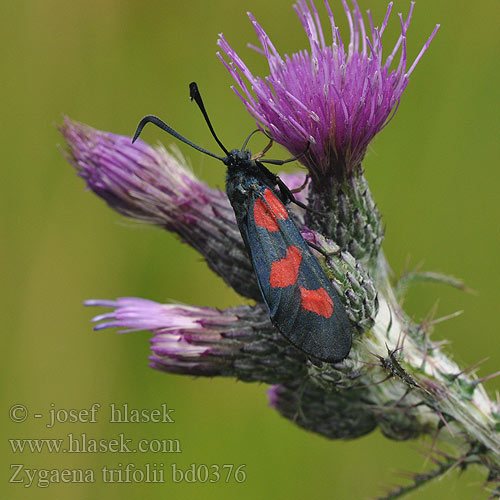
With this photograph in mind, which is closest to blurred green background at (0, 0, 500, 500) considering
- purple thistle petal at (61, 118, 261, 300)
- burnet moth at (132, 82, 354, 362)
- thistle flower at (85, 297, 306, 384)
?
purple thistle petal at (61, 118, 261, 300)

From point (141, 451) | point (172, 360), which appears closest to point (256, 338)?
point (172, 360)

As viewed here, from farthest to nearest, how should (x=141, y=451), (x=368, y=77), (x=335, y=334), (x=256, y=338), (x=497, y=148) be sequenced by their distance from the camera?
(x=497, y=148) < (x=141, y=451) < (x=256, y=338) < (x=368, y=77) < (x=335, y=334)

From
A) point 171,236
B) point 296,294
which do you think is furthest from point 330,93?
point 171,236

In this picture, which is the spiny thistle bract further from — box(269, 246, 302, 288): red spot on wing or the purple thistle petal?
box(269, 246, 302, 288): red spot on wing

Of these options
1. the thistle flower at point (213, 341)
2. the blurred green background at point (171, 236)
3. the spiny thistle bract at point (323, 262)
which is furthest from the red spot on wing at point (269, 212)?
the blurred green background at point (171, 236)

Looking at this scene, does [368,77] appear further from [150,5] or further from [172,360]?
[150,5]

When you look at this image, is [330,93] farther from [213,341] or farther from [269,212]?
[213,341]
